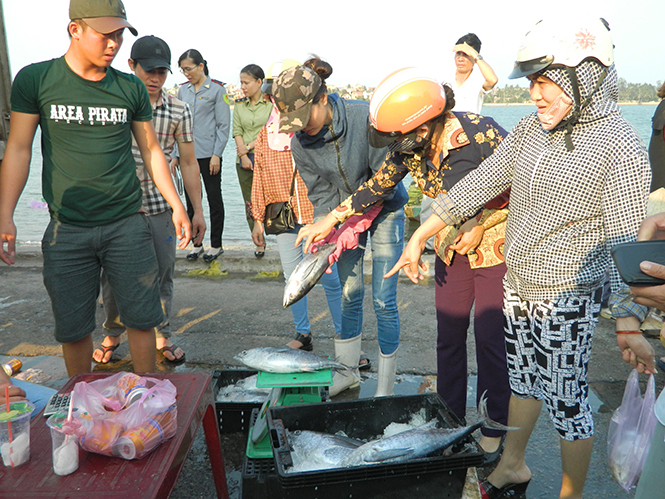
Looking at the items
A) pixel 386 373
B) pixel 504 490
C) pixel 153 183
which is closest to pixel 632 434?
pixel 504 490

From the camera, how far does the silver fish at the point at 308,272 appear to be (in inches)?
129

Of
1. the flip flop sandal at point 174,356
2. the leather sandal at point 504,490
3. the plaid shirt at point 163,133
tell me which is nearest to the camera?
the leather sandal at point 504,490

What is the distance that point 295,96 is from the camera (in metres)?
2.99

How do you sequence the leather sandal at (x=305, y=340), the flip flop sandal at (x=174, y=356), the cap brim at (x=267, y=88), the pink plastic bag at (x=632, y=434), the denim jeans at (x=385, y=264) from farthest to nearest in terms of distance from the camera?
1. the leather sandal at (x=305, y=340)
2. the flip flop sandal at (x=174, y=356)
3. the cap brim at (x=267, y=88)
4. the denim jeans at (x=385, y=264)
5. the pink plastic bag at (x=632, y=434)

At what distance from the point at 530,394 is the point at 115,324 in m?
3.37

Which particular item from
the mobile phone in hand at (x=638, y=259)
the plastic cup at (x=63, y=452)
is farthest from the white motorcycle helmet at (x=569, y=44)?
the plastic cup at (x=63, y=452)

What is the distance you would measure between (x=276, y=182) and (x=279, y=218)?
295 millimetres

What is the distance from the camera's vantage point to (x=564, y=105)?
2.01 metres

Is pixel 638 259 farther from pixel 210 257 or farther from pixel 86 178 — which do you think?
pixel 210 257

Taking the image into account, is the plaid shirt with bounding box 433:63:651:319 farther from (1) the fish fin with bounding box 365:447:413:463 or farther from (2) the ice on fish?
(2) the ice on fish

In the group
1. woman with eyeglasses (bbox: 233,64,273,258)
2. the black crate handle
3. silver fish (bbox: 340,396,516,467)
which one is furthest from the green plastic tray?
woman with eyeglasses (bbox: 233,64,273,258)

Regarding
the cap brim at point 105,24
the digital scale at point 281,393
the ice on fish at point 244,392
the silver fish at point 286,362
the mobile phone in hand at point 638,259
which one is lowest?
the ice on fish at point 244,392

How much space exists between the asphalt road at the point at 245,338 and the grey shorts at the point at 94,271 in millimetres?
935

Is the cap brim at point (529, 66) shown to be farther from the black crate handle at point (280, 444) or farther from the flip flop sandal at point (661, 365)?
the flip flop sandal at point (661, 365)
